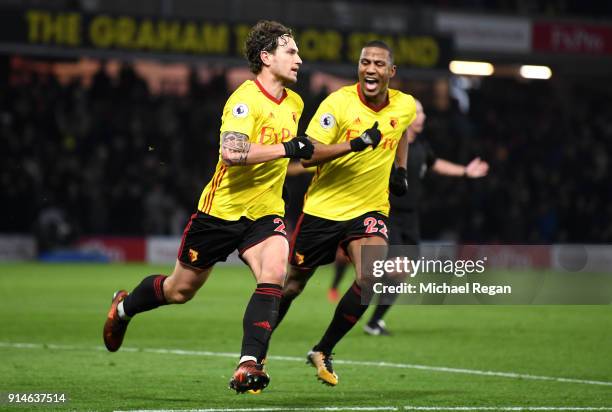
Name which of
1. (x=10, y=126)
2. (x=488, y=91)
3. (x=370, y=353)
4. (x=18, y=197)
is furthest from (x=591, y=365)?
(x=488, y=91)

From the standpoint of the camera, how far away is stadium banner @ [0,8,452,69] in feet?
79.5

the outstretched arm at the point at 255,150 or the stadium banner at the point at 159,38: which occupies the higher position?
the outstretched arm at the point at 255,150

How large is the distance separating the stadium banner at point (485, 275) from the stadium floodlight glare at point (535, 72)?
297 inches

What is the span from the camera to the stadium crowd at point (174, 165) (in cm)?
2706

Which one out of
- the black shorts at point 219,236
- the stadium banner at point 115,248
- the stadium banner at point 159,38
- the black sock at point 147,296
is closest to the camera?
the black shorts at point 219,236

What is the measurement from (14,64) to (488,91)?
48.0 feet

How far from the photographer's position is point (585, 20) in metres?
32.2

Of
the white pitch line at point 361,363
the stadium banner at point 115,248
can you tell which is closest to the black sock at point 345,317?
the white pitch line at point 361,363

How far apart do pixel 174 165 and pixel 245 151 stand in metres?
22.1

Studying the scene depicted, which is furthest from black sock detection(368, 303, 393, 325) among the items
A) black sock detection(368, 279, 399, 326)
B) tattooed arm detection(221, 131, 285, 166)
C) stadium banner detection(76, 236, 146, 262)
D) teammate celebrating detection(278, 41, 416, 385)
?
stadium banner detection(76, 236, 146, 262)

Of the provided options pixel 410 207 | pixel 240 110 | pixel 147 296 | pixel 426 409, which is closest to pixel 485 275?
pixel 410 207

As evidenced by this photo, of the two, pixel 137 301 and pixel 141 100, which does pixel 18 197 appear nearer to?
pixel 141 100

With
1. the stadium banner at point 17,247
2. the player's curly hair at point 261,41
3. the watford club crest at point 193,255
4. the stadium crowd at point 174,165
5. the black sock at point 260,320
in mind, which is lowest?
the stadium banner at point 17,247

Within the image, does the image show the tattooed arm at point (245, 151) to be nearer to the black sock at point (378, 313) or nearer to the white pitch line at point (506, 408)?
the white pitch line at point (506, 408)
